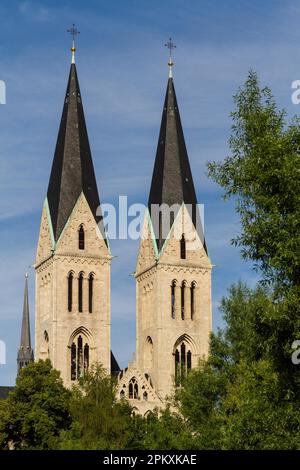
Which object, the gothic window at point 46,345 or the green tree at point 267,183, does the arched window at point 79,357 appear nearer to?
the gothic window at point 46,345

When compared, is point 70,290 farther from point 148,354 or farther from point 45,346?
point 148,354

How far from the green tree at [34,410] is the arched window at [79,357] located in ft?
66.0

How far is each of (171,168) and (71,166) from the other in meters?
6.52

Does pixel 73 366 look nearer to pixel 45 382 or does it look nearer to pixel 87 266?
pixel 87 266

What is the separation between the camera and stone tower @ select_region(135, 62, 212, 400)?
84188 mm

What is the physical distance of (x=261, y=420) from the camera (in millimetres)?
34781

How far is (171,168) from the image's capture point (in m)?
84.8

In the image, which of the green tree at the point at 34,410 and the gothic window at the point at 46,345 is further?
the gothic window at the point at 46,345

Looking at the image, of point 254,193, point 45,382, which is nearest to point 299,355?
point 254,193

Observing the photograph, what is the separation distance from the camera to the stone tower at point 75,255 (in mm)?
83375

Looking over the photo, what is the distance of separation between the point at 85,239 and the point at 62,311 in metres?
5.00

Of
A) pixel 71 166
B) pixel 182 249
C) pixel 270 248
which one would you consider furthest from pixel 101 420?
pixel 182 249

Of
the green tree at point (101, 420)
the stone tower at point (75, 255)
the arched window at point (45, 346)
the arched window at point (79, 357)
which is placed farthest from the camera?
the arched window at point (45, 346)

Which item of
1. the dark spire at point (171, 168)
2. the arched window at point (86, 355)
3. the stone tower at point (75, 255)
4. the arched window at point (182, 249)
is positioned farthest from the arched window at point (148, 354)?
the dark spire at point (171, 168)
